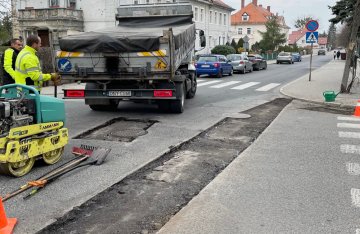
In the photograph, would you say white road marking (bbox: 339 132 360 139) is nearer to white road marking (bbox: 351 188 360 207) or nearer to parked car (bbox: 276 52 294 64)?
white road marking (bbox: 351 188 360 207)

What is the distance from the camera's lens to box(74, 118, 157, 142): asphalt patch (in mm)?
8109

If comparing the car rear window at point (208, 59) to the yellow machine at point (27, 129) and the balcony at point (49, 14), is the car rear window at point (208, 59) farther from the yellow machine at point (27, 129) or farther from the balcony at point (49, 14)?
the yellow machine at point (27, 129)

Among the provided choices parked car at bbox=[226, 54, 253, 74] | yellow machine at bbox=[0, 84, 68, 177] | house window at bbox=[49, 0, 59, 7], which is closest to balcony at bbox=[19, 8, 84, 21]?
house window at bbox=[49, 0, 59, 7]

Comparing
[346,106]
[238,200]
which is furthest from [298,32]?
[238,200]

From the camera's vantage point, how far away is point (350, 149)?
24.4 feet

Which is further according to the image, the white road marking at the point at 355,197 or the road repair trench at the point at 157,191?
the white road marking at the point at 355,197

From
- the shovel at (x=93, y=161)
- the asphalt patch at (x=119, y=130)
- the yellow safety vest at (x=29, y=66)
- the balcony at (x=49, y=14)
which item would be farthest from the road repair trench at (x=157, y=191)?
the balcony at (x=49, y=14)

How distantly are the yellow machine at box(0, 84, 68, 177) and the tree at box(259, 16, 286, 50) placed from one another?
60061 millimetres

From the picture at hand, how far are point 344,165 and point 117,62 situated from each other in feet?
19.0

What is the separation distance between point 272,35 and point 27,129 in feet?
203

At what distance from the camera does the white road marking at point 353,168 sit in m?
6.02

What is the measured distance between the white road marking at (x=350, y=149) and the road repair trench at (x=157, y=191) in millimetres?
1774

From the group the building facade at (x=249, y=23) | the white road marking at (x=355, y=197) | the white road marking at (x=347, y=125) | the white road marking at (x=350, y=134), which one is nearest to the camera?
the white road marking at (x=355, y=197)

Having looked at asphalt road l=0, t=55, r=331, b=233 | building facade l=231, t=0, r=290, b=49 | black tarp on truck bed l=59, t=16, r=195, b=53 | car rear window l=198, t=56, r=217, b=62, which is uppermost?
building facade l=231, t=0, r=290, b=49
